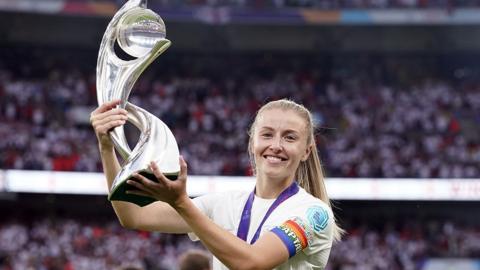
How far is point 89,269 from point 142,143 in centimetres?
1642

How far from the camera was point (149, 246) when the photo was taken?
63.0 feet

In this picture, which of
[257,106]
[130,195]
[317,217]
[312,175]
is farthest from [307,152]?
[257,106]

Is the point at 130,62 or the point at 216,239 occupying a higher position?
the point at 130,62

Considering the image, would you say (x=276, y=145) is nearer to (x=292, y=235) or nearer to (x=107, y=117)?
(x=292, y=235)

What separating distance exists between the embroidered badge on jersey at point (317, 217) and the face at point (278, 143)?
5.4 inches

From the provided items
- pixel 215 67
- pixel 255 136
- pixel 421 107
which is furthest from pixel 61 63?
pixel 255 136

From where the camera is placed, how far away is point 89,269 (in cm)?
1839

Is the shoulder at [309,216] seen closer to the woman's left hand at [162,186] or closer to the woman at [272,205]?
the woman at [272,205]

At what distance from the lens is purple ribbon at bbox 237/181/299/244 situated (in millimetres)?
2803

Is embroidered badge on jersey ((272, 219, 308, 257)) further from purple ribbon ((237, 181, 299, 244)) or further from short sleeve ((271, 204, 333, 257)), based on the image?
purple ribbon ((237, 181, 299, 244))

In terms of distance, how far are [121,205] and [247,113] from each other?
2139 centimetres

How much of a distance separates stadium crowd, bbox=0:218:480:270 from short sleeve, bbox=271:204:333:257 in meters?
15.1

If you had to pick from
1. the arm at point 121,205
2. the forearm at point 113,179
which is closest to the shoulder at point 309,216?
the arm at point 121,205

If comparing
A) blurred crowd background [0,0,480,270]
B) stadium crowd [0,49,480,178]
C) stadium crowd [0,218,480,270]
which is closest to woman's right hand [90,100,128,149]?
stadium crowd [0,218,480,270]
